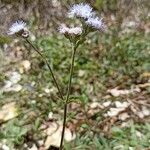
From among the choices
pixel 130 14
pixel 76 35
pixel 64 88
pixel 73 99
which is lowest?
pixel 73 99

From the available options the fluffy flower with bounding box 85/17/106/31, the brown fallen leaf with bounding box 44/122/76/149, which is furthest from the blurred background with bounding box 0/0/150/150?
the fluffy flower with bounding box 85/17/106/31

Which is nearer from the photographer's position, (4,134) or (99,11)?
(4,134)

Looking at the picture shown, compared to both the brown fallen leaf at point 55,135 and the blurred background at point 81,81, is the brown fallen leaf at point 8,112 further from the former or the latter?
the brown fallen leaf at point 55,135

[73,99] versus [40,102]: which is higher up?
[40,102]

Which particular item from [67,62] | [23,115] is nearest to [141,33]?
[67,62]

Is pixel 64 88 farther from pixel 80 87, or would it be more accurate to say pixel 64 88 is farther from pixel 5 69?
pixel 5 69

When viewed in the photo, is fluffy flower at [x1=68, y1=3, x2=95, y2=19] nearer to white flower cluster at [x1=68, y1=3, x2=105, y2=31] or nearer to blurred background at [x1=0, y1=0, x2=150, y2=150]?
white flower cluster at [x1=68, y1=3, x2=105, y2=31]

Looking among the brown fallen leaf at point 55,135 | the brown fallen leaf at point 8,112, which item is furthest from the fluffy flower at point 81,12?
the brown fallen leaf at point 8,112

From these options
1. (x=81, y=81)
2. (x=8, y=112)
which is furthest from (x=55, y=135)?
(x=81, y=81)

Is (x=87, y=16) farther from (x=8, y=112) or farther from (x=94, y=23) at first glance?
(x=8, y=112)
